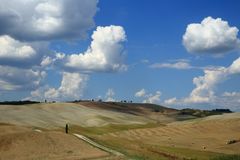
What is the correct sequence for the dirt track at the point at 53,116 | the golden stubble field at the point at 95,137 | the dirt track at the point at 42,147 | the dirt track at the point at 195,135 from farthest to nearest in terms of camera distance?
the dirt track at the point at 53,116, the dirt track at the point at 195,135, the golden stubble field at the point at 95,137, the dirt track at the point at 42,147

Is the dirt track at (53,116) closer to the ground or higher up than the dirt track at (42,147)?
higher up

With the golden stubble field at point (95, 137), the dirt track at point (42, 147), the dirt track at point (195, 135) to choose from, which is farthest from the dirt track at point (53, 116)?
the dirt track at point (42, 147)

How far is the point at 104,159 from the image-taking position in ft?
213

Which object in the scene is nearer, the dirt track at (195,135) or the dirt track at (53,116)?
the dirt track at (195,135)

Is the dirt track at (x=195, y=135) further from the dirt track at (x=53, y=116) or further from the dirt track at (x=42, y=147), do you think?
the dirt track at (x=42, y=147)

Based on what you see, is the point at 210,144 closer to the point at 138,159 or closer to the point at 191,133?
the point at 191,133

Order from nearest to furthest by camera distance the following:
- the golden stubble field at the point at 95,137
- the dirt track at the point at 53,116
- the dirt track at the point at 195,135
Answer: the golden stubble field at the point at 95,137, the dirt track at the point at 195,135, the dirt track at the point at 53,116

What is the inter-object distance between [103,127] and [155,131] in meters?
19.2

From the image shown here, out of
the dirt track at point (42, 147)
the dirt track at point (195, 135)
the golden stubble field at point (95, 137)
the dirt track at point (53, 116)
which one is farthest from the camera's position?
the dirt track at point (53, 116)

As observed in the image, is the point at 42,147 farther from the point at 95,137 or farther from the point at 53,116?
the point at 53,116

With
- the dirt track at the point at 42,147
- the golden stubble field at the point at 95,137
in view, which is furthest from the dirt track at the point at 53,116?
the dirt track at the point at 42,147

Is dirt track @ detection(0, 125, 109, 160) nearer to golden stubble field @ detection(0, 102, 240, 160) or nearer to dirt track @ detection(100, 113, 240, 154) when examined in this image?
golden stubble field @ detection(0, 102, 240, 160)

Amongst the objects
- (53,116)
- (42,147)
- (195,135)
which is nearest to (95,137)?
(42,147)

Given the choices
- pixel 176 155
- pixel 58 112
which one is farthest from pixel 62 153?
pixel 58 112
